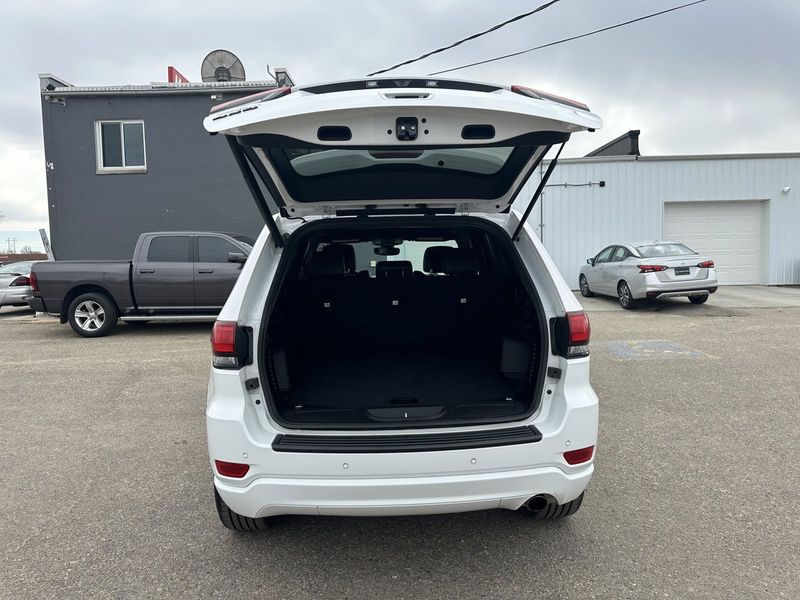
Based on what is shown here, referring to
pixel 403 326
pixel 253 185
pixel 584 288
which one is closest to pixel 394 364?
pixel 403 326

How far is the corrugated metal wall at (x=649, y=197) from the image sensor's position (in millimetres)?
14539

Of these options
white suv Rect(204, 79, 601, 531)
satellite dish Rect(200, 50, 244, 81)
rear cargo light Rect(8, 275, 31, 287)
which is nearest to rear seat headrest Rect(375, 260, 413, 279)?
white suv Rect(204, 79, 601, 531)

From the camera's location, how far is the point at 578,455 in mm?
2385

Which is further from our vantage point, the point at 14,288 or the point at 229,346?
the point at 14,288

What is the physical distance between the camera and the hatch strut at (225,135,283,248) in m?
2.34

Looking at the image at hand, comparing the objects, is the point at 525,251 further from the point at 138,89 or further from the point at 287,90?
the point at 138,89

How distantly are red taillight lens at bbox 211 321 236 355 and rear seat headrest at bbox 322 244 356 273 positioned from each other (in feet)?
4.77

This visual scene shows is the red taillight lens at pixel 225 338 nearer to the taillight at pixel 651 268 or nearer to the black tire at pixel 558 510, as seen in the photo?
the black tire at pixel 558 510

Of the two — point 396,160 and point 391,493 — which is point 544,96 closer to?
point 396,160

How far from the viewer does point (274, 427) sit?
2.40 m

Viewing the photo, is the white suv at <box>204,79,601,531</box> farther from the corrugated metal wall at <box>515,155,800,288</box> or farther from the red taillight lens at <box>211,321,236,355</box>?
the corrugated metal wall at <box>515,155,800,288</box>

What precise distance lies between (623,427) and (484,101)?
130 inches

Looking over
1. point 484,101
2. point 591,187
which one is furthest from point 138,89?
point 484,101

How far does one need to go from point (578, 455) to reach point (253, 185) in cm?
192
